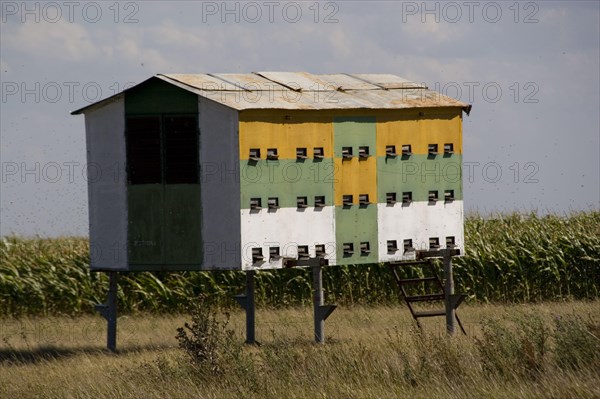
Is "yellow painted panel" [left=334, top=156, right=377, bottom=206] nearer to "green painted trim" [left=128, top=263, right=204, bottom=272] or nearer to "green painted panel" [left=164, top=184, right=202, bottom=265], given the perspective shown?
"green painted panel" [left=164, top=184, right=202, bottom=265]

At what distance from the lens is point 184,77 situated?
1933 centimetres

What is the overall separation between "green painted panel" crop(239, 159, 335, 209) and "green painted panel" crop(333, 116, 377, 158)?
1.30ft

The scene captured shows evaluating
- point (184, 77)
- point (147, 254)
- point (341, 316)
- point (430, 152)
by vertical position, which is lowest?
point (341, 316)

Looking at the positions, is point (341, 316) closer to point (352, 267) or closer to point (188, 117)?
point (352, 267)

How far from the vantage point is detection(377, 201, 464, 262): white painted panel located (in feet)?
65.0

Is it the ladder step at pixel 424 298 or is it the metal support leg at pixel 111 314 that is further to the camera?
the ladder step at pixel 424 298

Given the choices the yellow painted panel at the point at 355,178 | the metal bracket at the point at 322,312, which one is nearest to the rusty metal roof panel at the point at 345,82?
the yellow painted panel at the point at 355,178

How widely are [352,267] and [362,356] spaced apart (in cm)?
1113

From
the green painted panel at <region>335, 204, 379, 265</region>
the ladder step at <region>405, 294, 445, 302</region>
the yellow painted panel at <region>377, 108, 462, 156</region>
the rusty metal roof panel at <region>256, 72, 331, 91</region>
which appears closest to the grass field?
the green painted panel at <region>335, 204, 379, 265</region>

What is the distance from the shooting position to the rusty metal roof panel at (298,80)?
2016 centimetres

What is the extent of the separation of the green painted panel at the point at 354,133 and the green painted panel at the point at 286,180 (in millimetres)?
396

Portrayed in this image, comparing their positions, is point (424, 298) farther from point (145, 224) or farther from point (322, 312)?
point (145, 224)

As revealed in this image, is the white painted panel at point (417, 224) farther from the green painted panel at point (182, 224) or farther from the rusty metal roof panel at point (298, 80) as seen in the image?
the green painted panel at point (182, 224)

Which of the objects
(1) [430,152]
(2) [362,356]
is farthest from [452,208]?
(2) [362,356]
